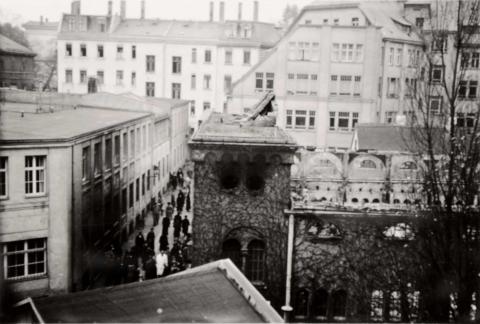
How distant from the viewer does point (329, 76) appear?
167ft

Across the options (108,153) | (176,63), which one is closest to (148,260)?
(108,153)

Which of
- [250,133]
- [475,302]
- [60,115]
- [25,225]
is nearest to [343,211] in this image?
[250,133]

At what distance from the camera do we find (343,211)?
23812 millimetres

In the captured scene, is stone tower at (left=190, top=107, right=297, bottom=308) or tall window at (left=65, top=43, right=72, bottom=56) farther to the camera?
tall window at (left=65, top=43, right=72, bottom=56)

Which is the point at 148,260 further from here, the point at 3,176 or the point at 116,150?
the point at 116,150

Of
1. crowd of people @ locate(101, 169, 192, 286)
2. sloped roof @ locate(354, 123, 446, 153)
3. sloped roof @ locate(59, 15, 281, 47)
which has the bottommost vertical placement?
crowd of people @ locate(101, 169, 192, 286)

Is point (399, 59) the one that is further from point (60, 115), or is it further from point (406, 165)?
point (60, 115)

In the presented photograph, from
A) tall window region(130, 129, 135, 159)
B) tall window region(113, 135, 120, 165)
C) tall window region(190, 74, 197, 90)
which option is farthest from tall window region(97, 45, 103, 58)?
tall window region(113, 135, 120, 165)

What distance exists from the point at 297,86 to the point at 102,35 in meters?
27.0

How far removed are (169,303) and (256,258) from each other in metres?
11.3

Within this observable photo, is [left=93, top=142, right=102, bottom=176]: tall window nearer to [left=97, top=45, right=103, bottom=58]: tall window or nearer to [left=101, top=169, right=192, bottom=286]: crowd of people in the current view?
[left=101, top=169, right=192, bottom=286]: crowd of people

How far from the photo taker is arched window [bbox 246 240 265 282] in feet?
78.7

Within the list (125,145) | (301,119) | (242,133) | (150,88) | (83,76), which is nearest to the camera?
(242,133)

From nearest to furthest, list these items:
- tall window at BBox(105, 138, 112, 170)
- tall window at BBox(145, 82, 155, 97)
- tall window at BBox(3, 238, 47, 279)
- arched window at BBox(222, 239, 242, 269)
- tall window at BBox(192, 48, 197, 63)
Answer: tall window at BBox(3, 238, 47, 279) < arched window at BBox(222, 239, 242, 269) < tall window at BBox(105, 138, 112, 170) < tall window at BBox(192, 48, 197, 63) < tall window at BBox(145, 82, 155, 97)
